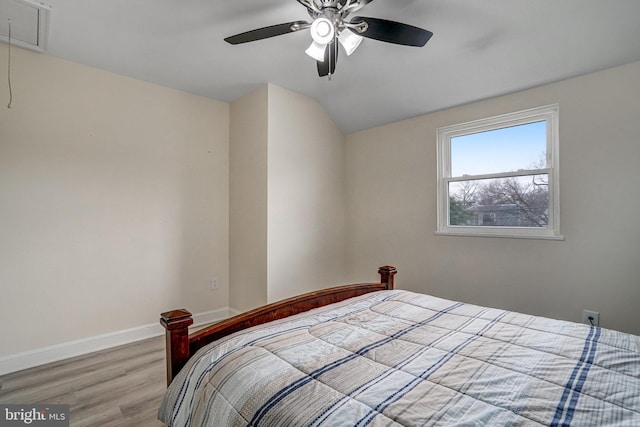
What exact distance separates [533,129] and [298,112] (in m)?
2.22

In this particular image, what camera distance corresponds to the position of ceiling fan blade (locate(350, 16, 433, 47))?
1611mm

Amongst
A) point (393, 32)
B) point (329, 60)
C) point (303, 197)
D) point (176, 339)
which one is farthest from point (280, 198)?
point (176, 339)

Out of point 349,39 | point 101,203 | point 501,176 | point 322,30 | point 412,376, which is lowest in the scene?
point 412,376

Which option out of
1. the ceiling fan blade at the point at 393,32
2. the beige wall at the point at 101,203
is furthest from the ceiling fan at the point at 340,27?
the beige wall at the point at 101,203

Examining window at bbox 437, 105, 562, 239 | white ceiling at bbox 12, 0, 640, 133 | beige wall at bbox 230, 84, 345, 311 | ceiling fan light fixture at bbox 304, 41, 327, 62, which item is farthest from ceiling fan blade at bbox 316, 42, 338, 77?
window at bbox 437, 105, 562, 239

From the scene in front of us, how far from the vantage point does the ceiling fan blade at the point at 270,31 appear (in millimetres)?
1653

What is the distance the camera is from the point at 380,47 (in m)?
2.48

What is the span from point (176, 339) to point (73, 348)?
198 centimetres

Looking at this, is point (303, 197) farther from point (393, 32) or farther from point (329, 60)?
point (393, 32)

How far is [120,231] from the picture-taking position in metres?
2.76

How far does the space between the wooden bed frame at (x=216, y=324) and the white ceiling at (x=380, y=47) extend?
192 centimetres

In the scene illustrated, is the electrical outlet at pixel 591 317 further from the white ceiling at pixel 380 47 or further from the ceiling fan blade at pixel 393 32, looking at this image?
the ceiling fan blade at pixel 393 32

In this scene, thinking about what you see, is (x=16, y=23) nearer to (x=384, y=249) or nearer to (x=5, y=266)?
(x=5, y=266)

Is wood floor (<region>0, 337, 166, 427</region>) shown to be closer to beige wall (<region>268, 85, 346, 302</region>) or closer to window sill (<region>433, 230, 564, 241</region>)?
beige wall (<region>268, 85, 346, 302</region>)
